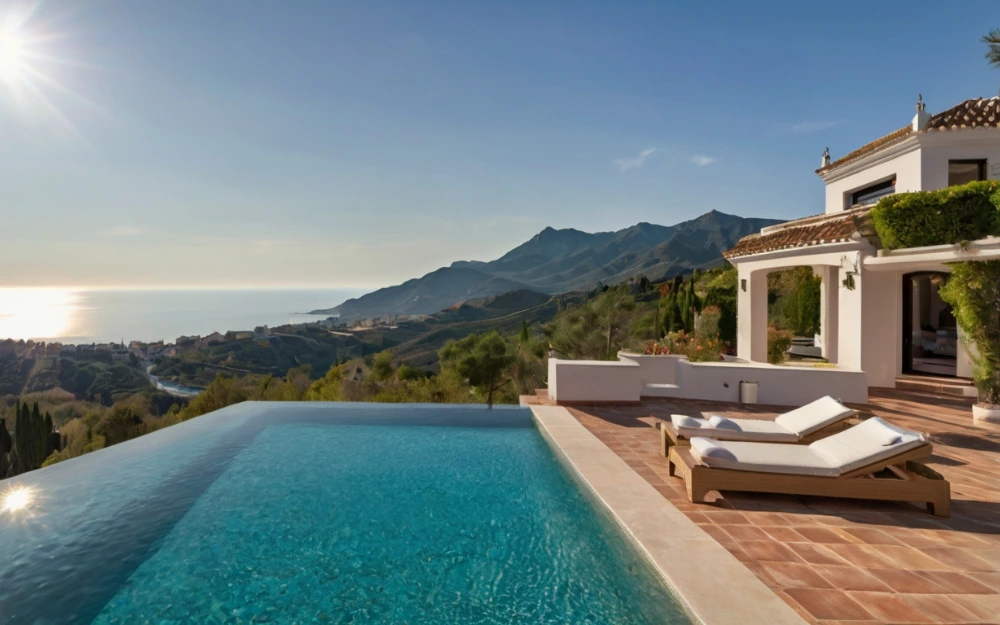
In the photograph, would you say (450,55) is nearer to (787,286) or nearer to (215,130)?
(215,130)

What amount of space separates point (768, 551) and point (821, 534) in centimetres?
68

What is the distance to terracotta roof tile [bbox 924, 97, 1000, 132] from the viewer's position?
13.0 m

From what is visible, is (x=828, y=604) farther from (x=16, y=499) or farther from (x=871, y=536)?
(x=16, y=499)

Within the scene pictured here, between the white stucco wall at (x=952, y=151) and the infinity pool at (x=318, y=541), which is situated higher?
the white stucco wall at (x=952, y=151)

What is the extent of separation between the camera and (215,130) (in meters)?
14.6

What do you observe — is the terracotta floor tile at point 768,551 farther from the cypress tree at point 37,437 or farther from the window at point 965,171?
the cypress tree at point 37,437

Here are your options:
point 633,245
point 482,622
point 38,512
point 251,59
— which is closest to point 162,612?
point 482,622

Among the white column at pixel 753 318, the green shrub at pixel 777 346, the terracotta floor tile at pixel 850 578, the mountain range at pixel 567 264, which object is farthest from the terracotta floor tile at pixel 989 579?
the mountain range at pixel 567 264

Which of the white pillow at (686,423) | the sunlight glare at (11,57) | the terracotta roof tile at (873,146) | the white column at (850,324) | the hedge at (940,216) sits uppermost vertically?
the terracotta roof tile at (873,146)

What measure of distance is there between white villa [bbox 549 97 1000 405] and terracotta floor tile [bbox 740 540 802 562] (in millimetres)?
5729

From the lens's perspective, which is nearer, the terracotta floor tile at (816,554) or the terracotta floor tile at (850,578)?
the terracotta floor tile at (850,578)

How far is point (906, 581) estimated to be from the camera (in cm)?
343

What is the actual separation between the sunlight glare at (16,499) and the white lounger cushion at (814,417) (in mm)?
8786

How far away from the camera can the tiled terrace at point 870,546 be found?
10.3ft
